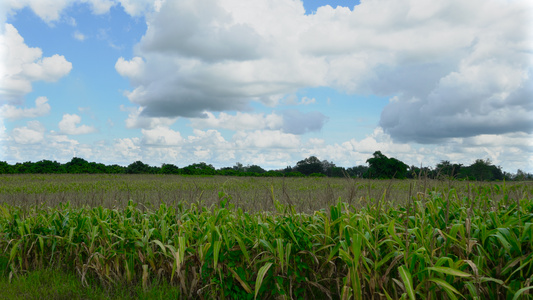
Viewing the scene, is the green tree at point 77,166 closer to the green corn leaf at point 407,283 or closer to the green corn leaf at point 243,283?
the green corn leaf at point 243,283

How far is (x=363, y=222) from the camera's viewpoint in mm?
3541

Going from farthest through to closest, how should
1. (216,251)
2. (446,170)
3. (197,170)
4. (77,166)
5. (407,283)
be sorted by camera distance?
(197,170) → (77,166) → (446,170) → (216,251) → (407,283)

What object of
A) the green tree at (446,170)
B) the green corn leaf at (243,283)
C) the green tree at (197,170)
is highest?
the green tree at (197,170)

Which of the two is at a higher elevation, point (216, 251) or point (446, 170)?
point (446, 170)

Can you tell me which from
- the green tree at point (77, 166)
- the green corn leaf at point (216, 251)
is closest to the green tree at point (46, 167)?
the green tree at point (77, 166)

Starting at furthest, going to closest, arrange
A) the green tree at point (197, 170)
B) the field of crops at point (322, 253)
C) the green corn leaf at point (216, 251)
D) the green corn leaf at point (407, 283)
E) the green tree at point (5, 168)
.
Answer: the green tree at point (197, 170), the green tree at point (5, 168), the green corn leaf at point (216, 251), the field of crops at point (322, 253), the green corn leaf at point (407, 283)

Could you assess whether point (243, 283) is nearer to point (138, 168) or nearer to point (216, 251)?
point (216, 251)

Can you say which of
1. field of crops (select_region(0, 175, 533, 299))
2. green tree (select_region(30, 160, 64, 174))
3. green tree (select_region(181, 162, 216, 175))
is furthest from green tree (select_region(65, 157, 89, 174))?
field of crops (select_region(0, 175, 533, 299))

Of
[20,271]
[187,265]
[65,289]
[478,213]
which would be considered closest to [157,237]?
[187,265]

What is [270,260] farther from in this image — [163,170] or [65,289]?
[163,170]

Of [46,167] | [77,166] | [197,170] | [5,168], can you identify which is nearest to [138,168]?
[77,166]

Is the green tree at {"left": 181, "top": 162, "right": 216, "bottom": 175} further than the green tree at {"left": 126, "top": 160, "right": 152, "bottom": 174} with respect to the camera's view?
No

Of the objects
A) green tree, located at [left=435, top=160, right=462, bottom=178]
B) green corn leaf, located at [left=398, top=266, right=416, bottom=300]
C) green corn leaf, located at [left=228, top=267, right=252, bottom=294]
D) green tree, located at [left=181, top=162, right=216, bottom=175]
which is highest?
green tree, located at [left=181, top=162, right=216, bottom=175]

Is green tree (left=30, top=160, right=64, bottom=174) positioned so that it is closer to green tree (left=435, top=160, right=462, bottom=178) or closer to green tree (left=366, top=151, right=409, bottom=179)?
green tree (left=366, top=151, right=409, bottom=179)
